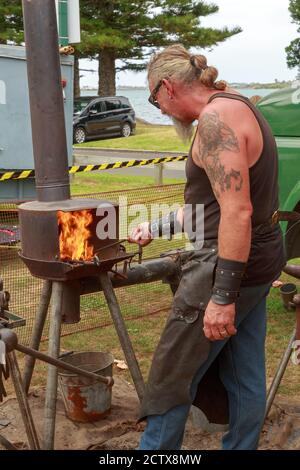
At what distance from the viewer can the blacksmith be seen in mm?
2680

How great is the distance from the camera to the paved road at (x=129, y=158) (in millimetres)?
17656

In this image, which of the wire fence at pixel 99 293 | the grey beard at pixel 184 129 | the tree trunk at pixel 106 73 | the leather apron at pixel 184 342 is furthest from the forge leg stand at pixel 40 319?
the tree trunk at pixel 106 73

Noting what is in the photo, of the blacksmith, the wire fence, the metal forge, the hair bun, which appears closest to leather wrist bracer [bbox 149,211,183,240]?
the metal forge

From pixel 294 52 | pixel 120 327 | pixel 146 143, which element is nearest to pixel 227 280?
pixel 120 327

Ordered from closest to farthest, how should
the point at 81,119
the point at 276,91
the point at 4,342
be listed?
the point at 4,342
the point at 276,91
the point at 81,119

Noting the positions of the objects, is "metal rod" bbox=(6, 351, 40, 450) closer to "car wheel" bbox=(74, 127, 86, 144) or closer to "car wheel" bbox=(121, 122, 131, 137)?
"car wheel" bbox=(74, 127, 86, 144)

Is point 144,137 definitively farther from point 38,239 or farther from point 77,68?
point 38,239

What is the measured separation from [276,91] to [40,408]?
12.5ft

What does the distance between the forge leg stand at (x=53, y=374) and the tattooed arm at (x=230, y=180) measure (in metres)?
1.14

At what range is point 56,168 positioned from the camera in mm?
3504

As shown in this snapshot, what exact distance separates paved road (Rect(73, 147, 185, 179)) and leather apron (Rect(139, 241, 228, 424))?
1224 cm

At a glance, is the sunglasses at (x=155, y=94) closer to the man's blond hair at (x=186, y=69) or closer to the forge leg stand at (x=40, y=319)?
the man's blond hair at (x=186, y=69)

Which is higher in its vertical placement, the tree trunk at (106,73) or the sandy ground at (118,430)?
the tree trunk at (106,73)

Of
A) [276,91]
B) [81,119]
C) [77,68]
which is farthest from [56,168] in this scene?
[77,68]
